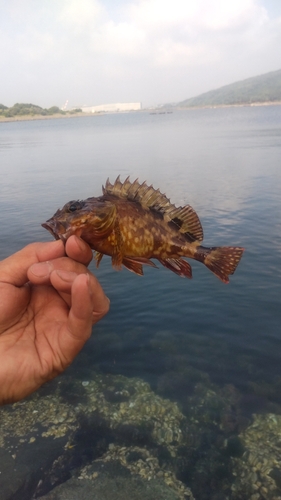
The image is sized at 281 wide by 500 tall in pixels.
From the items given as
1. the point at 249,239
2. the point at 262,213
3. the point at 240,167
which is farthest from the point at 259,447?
the point at 240,167

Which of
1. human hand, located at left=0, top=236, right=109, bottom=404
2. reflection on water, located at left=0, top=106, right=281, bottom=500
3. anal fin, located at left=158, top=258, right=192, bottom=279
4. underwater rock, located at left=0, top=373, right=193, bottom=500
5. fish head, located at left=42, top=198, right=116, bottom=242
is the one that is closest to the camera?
human hand, located at left=0, top=236, right=109, bottom=404

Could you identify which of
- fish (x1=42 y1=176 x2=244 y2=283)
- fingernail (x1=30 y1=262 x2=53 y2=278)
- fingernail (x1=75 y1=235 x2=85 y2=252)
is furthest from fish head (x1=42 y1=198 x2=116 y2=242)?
fingernail (x1=30 y1=262 x2=53 y2=278)

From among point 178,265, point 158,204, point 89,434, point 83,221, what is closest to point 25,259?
point 83,221

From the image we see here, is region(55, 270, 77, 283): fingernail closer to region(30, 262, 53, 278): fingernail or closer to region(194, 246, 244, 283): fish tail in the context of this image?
region(30, 262, 53, 278): fingernail

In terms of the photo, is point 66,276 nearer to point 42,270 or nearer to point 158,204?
point 42,270

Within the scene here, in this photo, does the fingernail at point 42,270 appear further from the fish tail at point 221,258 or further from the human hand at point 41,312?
the fish tail at point 221,258

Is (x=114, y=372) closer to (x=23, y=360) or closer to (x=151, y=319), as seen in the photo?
(x=151, y=319)
